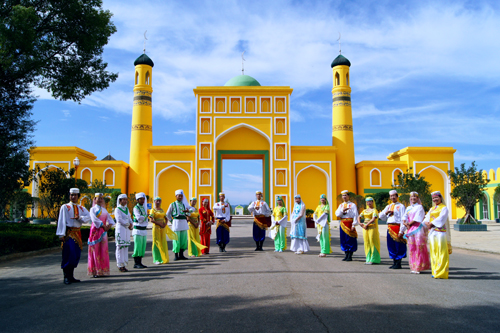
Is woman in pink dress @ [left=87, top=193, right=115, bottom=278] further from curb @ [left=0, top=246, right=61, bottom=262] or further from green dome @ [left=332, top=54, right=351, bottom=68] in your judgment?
green dome @ [left=332, top=54, right=351, bottom=68]

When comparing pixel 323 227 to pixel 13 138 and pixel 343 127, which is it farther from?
pixel 343 127

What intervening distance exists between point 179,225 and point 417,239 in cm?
531

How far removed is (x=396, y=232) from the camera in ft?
25.5

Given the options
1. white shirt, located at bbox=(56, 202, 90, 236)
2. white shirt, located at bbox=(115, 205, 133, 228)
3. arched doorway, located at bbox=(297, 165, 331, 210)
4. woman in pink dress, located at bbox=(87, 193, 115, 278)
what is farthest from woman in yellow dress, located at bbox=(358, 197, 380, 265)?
arched doorway, located at bbox=(297, 165, 331, 210)

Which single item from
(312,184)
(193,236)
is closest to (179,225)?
(193,236)

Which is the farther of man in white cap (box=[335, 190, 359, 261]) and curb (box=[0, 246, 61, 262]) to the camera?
curb (box=[0, 246, 61, 262])

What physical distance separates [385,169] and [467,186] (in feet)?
39.1

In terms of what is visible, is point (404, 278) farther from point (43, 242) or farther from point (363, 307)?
point (43, 242)

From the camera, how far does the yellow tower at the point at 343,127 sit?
3288 centimetres

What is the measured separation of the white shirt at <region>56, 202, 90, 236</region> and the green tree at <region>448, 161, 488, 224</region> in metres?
19.9

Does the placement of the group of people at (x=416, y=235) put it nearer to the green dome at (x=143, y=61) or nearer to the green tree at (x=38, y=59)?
the green tree at (x=38, y=59)

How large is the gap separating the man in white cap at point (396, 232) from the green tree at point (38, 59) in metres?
10.3

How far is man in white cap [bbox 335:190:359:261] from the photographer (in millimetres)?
8773

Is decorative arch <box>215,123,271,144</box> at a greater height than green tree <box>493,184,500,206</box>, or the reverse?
decorative arch <box>215,123,271,144</box>
